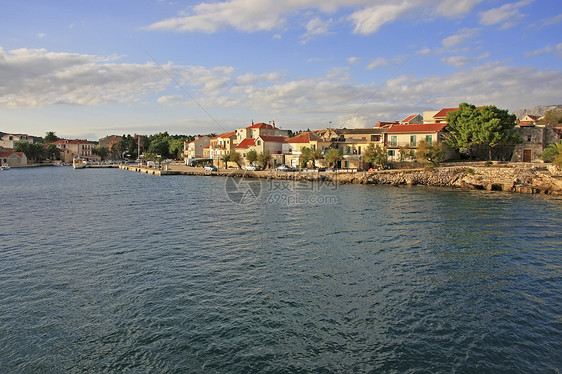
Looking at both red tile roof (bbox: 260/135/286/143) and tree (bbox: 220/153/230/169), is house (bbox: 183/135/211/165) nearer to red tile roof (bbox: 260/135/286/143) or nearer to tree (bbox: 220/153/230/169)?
tree (bbox: 220/153/230/169)

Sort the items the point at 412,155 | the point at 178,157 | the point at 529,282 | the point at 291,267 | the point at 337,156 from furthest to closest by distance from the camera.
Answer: the point at 178,157 → the point at 337,156 → the point at 412,155 → the point at 291,267 → the point at 529,282

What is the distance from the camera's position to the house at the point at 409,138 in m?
52.5

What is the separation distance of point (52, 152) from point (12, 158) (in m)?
21.9

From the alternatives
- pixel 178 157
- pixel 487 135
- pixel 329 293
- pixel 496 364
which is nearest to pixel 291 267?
pixel 329 293

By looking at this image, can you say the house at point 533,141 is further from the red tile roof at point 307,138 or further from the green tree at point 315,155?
the red tile roof at point 307,138

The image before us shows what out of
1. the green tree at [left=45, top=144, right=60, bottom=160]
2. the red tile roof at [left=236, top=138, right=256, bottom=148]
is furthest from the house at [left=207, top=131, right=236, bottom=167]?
the green tree at [left=45, top=144, right=60, bottom=160]

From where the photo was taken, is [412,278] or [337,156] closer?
[412,278]

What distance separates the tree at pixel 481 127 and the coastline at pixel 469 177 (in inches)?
167

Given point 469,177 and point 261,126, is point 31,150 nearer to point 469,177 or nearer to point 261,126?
point 261,126

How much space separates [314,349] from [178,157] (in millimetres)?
122703

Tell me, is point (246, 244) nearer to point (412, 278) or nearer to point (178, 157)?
point (412, 278)

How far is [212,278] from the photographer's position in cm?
1346

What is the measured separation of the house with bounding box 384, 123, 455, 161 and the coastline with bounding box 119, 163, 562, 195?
5413 mm

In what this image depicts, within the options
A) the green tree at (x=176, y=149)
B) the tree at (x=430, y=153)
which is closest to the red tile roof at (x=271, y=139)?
the tree at (x=430, y=153)
